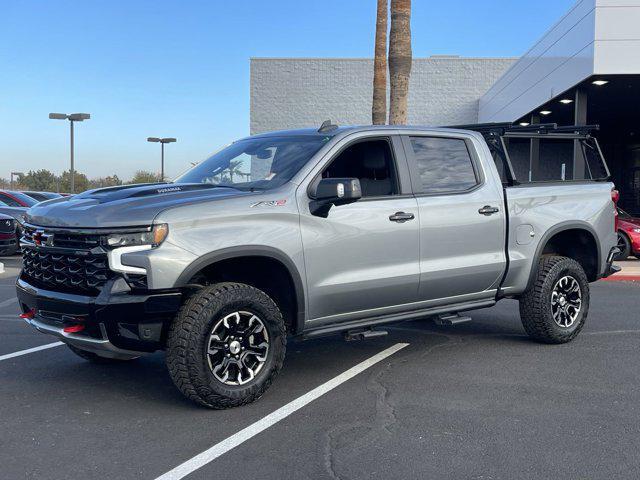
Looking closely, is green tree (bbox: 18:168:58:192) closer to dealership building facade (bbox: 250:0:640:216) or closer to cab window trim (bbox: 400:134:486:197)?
dealership building facade (bbox: 250:0:640:216)

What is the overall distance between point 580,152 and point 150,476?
615 cm

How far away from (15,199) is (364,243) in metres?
14.9

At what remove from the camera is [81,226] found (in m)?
4.75

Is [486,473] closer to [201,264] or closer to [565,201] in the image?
[201,264]

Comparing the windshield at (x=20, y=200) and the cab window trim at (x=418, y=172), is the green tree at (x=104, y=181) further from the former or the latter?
the cab window trim at (x=418, y=172)

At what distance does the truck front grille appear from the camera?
4.69m

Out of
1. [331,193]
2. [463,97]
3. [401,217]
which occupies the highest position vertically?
[463,97]

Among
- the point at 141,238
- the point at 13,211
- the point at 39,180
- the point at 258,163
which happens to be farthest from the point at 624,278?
the point at 39,180

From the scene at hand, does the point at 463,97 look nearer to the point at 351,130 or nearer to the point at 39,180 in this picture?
the point at 351,130

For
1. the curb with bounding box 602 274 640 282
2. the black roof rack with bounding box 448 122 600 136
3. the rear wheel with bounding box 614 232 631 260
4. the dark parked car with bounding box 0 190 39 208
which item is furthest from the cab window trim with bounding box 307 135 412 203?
the dark parked car with bounding box 0 190 39 208

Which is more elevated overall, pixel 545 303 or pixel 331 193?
pixel 331 193

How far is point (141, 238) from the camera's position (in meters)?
4.62

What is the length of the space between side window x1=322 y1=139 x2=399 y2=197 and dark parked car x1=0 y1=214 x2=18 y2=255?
11366 millimetres

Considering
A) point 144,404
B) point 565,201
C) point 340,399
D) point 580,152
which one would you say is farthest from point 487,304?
point 144,404
